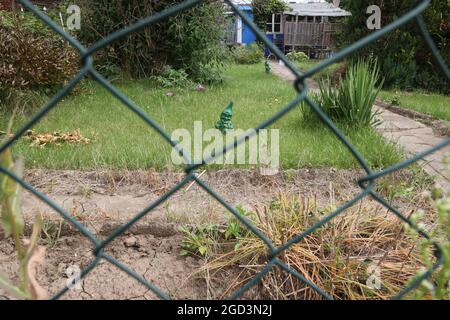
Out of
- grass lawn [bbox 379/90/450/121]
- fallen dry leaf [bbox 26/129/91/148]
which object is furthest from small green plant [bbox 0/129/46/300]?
grass lawn [bbox 379/90/450/121]

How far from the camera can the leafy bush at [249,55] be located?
12.2 metres

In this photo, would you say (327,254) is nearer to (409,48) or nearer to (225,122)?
(225,122)

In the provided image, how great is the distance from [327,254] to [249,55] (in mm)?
11431

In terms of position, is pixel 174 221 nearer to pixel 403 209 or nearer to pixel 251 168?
pixel 251 168

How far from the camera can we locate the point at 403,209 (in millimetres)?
2023

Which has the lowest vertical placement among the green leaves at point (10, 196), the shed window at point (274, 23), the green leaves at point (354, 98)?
the green leaves at point (354, 98)

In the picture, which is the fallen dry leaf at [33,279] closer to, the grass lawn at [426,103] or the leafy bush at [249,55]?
the grass lawn at [426,103]

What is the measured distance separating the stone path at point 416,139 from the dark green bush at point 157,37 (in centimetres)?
279

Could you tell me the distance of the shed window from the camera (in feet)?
61.4

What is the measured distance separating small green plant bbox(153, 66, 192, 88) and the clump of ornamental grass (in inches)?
160

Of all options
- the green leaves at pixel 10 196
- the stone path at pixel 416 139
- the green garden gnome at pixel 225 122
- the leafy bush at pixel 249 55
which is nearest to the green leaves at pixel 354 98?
the stone path at pixel 416 139

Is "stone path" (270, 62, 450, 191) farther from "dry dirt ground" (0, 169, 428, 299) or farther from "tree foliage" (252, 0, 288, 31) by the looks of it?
"tree foliage" (252, 0, 288, 31)
